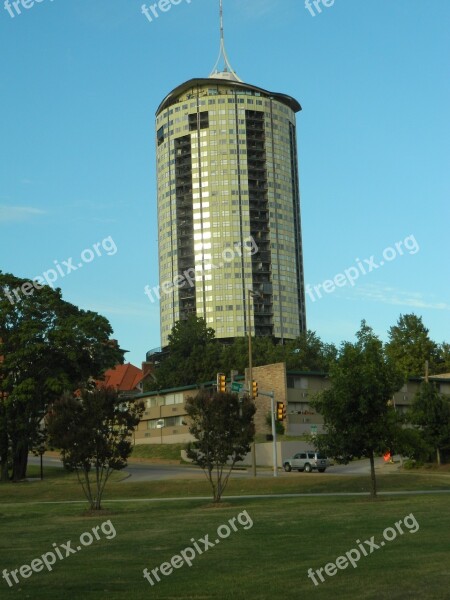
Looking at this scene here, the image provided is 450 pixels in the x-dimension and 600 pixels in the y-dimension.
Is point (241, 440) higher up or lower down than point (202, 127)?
lower down

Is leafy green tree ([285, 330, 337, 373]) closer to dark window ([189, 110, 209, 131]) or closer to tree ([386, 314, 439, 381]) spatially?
tree ([386, 314, 439, 381])

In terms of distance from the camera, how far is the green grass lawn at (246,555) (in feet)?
39.5

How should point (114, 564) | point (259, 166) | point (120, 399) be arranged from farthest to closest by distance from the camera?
1. point (259, 166)
2. point (120, 399)
3. point (114, 564)

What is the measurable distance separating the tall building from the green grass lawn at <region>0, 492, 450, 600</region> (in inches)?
5747

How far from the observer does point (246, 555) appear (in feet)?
51.6

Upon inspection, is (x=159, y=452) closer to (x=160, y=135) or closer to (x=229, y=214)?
(x=229, y=214)

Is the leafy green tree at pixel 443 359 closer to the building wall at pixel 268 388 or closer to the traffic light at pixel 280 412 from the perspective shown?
the building wall at pixel 268 388

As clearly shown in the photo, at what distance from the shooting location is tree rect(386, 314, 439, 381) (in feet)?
330

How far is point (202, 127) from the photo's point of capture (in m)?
177

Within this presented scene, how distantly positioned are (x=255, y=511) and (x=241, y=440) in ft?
18.5

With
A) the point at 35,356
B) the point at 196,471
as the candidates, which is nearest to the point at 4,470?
the point at 35,356

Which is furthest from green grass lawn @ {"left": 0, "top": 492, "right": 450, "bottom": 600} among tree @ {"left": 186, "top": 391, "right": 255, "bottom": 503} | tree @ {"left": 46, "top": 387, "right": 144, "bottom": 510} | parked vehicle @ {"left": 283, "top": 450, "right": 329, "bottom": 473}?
parked vehicle @ {"left": 283, "top": 450, "right": 329, "bottom": 473}

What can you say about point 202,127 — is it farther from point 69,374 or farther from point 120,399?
point 120,399

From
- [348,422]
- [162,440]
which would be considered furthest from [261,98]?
[348,422]
